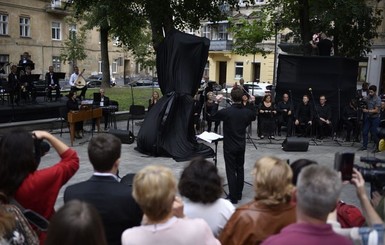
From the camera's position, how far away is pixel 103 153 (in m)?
3.07

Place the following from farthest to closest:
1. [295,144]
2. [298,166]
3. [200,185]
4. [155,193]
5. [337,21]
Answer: [337,21], [295,144], [298,166], [200,185], [155,193]

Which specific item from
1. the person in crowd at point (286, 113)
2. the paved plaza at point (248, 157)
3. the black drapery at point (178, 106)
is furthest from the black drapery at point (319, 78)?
the black drapery at point (178, 106)

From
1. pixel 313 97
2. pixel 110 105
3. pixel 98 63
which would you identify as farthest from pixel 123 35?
pixel 98 63

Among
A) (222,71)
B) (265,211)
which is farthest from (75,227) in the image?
(222,71)

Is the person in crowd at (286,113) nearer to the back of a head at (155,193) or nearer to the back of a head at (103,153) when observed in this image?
the back of a head at (103,153)

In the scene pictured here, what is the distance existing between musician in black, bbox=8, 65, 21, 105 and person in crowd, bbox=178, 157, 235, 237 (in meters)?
14.5

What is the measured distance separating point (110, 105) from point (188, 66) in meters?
4.86

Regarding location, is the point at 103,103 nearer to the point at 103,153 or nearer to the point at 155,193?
the point at 103,153

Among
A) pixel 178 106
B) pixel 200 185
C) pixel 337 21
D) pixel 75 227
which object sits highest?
pixel 337 21

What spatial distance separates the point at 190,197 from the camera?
3053 mm

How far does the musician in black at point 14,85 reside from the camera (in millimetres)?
16109

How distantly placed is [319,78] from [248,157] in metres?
5.95

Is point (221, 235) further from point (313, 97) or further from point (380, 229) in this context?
point (313, 97)

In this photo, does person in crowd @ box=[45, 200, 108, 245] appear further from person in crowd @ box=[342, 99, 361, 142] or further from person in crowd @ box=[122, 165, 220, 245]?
person in crowd @ box=[342, 99, 361, 142]
